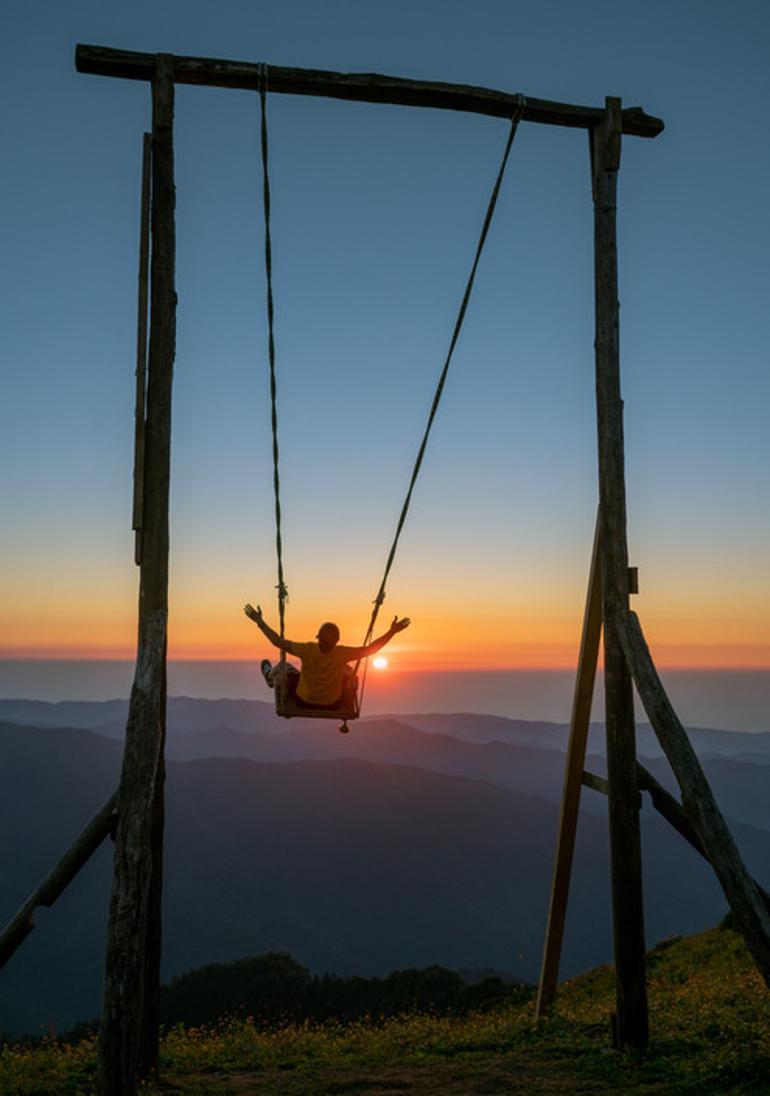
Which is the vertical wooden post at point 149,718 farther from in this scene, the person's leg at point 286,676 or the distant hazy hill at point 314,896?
the distant hazy hill at point 314,896

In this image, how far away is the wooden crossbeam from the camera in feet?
22.9

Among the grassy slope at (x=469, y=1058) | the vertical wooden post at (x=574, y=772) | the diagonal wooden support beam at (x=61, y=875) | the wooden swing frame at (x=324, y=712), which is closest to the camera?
the wooden swing frame at (x=324, y=712)

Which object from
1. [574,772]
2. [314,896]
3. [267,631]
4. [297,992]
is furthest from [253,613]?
[314,896]

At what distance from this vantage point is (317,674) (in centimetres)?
820

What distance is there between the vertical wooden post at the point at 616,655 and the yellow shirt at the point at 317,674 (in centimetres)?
216

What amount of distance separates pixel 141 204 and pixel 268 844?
19225 centimetres

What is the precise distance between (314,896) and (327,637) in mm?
174090

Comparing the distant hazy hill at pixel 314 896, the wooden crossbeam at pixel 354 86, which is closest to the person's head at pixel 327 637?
the wooden crossbeam at pixel 354 86

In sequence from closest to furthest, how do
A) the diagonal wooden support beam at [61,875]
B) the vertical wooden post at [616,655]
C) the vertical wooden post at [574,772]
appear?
the diagonal wooden support beam at [61,875] < the vertical wooden post at [616,655] < the vertical wooden post at [574,772]

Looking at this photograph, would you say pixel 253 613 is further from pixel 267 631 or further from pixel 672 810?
pixel 672 810

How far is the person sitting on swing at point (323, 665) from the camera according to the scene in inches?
322

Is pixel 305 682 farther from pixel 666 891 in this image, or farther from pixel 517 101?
pixel 666 891

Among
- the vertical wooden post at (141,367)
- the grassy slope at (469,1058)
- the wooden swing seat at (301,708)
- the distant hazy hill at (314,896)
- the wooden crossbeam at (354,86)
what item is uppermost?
the wooden crossbeam at (354,86)

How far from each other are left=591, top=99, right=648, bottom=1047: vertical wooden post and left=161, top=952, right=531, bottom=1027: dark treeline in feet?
65.5
